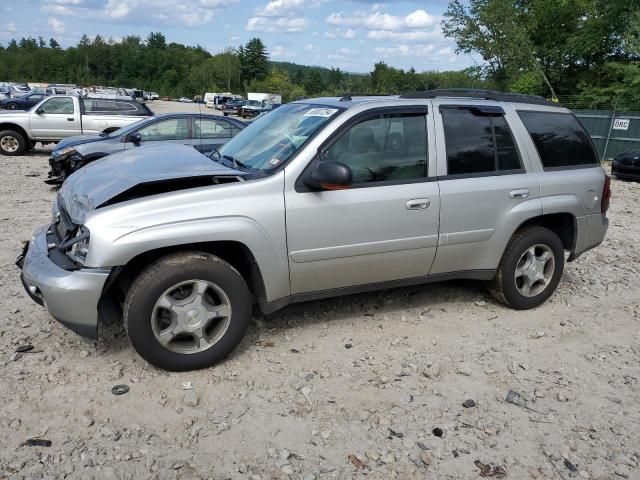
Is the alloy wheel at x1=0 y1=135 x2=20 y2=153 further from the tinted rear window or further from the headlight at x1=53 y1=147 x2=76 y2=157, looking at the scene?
the tinted rear window

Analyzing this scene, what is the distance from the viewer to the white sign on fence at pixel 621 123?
20.1m

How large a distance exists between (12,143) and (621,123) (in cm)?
2050

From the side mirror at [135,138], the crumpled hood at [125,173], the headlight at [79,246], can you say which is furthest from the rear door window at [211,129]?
the headlight at [79,246]

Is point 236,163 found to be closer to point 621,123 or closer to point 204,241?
point 204,241

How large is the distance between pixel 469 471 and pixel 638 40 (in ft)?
95.7

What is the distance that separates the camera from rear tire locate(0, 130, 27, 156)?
553 inches

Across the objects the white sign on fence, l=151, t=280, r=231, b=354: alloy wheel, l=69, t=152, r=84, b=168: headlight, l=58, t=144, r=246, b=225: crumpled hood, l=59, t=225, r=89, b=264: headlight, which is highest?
the white sign on fence

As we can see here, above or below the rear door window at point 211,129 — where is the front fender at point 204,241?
below

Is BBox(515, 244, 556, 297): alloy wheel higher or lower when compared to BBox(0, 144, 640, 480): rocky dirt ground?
higher

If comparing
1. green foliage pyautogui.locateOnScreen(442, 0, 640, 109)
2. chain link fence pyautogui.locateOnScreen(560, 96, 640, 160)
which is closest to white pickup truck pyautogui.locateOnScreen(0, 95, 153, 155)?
chain link fence pyautogui.locateOnScreen(560, 96, 640, 160)

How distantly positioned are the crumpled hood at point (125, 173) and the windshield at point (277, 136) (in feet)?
0.75

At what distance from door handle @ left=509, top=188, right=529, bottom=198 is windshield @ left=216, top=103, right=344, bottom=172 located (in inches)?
62.6

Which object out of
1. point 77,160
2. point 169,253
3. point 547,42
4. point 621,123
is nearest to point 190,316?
point 169,253

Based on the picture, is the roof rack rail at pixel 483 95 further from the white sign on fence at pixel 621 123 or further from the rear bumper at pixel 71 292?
the white sign on fence at pixel 621 123
